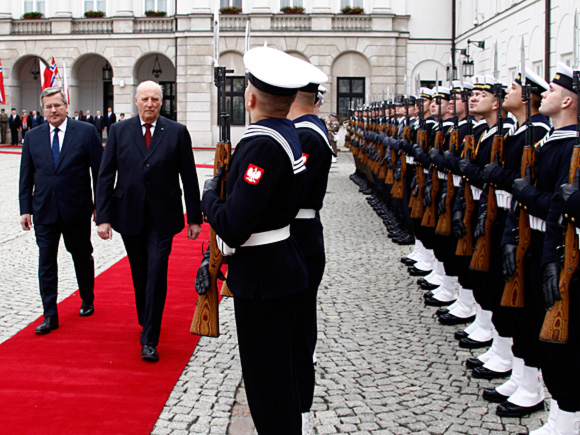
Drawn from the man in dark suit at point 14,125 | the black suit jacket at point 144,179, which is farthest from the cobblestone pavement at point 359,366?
the man in dark suit at point 14,125

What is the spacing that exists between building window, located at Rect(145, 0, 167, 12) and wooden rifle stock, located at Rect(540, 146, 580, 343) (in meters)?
33.0

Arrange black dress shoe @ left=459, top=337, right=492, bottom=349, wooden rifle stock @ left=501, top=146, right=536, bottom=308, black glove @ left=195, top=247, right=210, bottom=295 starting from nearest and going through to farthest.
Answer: black glove @ left=195, top=247, right=210, bottom=295 < wooden rifle stock @ left=501, top=146, right=536, bottom=308 < black dress shoe @ left=459, top=337, right=492, bottom=349

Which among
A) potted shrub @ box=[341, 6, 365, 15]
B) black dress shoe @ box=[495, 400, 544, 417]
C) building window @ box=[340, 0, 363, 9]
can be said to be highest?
building window @ box=[340, 0, 363, 9]

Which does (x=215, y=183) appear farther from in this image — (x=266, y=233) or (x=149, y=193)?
(x=149, y=193)

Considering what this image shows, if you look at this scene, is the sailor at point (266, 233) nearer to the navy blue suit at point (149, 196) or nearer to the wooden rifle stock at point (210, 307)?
the wooden rifle stock at point (210, 307)

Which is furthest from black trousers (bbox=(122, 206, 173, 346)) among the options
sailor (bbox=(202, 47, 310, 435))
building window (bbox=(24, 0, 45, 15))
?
building window (bbox=(24, 0, 45, 15))

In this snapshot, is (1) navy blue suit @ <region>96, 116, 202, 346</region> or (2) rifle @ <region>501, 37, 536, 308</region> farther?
(1) navy blue suit @ <region>96, 116, 202, 346</region>

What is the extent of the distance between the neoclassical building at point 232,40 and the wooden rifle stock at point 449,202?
78.9ft

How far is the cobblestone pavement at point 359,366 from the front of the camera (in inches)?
167

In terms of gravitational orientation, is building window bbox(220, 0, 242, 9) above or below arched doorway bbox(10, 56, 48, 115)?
above

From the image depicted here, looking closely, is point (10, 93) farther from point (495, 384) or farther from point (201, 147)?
point (495, 384)

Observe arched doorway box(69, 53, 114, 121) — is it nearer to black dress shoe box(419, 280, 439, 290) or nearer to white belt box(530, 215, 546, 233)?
black dress shoe box(419, 280, 439, 290)

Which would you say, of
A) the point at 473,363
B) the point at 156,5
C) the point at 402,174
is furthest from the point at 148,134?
the point at 156,5

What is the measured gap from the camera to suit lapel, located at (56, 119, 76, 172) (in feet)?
20.0
